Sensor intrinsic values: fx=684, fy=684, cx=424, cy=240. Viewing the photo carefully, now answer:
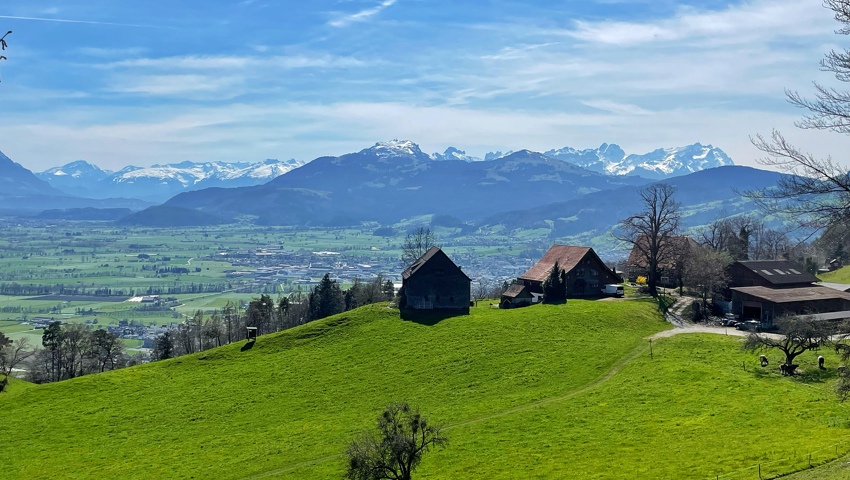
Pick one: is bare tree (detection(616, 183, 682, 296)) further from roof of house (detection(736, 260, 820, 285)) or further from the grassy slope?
the grassy slope

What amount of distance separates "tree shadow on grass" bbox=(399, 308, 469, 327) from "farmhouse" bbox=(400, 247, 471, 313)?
1147mm

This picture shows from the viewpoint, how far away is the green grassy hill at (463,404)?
1898 inches

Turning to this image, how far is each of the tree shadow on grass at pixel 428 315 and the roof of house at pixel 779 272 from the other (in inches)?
1663

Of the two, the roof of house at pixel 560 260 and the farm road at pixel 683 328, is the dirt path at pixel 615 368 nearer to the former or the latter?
the farm road at pixel 683 328

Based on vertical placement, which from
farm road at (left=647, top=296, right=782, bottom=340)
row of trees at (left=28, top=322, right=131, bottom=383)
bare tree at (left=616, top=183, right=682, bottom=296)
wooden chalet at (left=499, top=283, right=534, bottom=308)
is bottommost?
row of trees at (left=28, top=322, right=131, bottom=383)

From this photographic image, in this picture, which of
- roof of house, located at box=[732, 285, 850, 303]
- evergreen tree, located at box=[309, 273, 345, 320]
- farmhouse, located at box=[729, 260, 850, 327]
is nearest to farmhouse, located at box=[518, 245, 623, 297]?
farmhouse, located at box=[729, 260, 850, 327]

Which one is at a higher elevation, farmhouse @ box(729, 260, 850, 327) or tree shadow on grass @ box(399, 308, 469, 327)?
farmhouse @ box(729, 260, 850, 327)

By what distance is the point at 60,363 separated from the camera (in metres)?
114

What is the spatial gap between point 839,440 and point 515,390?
2811 centimetres

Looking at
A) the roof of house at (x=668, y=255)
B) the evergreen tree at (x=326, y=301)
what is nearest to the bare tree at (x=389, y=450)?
the roof of house at (x=668, y=255)

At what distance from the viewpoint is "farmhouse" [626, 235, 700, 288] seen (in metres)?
106

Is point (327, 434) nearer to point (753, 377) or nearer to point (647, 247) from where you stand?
point (753, 377)

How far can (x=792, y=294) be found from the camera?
296ft

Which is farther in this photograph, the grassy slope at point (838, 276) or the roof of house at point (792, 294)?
the grassy slope at point (838, 276)
